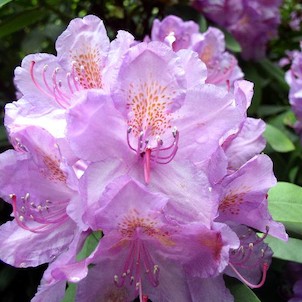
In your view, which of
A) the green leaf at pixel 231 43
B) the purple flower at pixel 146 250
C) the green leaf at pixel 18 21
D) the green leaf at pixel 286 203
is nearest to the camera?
the purple flower at pixel 146 250

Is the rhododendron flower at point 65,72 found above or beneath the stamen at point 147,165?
above

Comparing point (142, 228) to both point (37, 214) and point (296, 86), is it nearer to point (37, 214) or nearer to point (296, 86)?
point (37, 214)

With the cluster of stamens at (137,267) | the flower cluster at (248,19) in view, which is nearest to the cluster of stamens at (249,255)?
the cluster of stamens at (137,267)

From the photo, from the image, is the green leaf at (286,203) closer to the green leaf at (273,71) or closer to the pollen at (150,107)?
the pollen at (150,107)

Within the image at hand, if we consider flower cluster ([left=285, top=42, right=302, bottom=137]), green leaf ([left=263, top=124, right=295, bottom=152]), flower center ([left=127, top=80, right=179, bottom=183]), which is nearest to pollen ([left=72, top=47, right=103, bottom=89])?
flower center ([left=127, top=80, right=179, bottom=183])

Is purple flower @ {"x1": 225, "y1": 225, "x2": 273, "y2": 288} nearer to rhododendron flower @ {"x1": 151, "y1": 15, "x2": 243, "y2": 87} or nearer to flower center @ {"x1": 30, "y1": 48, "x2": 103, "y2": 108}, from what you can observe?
flower center @ {"x1": 30, "y1": 48, "x2": 103, "y2": 108}

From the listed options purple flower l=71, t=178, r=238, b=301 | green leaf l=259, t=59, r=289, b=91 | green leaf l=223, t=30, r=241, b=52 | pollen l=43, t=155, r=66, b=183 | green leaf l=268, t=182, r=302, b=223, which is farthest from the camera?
green leaf l=259, t=59, r=289, b=91

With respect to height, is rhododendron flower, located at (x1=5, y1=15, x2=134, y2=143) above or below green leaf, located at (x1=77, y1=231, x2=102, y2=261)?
above

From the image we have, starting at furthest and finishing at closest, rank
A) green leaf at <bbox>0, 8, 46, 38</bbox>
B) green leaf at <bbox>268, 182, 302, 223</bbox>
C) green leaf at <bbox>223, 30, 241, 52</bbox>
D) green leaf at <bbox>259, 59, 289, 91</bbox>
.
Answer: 1. green leaf at <bbox>259, 59, 289, 91</bbox>
2. green leaf at <bbox>223, 30, 241, 52</bbox>
3. green leaf at <bbox>0, 8, 46, 38</bbox>
4. green leaf at <bbox>268, 182, 302, 223</bbox>

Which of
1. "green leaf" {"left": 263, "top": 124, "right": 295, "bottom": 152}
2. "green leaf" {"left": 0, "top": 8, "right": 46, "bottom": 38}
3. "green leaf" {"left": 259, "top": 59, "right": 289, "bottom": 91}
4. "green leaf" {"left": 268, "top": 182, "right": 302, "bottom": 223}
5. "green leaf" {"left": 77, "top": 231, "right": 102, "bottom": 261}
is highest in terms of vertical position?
"green leaf" {"left": 0, "top": 8, "right": 46, "bottom": 38}
